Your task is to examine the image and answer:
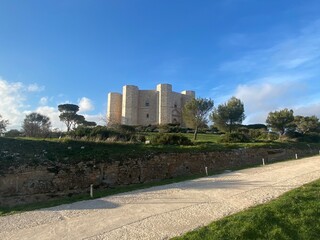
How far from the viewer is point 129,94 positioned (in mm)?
70312

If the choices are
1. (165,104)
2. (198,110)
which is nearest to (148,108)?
(165,104)

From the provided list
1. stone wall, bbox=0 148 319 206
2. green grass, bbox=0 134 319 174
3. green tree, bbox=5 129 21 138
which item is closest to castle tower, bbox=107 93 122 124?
green tree, bbox=5 129 21 138

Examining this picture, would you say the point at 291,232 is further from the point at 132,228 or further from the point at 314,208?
the point at 132,228

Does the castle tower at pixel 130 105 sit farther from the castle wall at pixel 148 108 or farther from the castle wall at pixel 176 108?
the castle wall at pixel 176 108

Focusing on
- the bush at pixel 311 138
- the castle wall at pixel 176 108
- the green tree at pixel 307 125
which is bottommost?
the bush at pixel 311 138

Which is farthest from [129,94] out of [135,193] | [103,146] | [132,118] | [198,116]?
[135,193]

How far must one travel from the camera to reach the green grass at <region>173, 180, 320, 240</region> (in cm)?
607

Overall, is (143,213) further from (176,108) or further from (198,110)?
(176,108)

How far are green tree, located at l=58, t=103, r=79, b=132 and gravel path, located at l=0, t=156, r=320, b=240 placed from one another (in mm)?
51140

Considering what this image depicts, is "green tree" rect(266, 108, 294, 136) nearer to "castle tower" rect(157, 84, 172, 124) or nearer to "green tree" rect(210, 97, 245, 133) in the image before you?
"green tree" rect(210, 97, 245, 133)

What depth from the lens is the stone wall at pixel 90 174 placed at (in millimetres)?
12008

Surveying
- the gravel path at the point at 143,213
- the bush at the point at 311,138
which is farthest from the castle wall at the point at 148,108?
the gravel path at the point at 143,213

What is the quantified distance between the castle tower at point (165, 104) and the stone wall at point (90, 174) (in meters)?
49.2

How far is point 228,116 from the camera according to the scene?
42719mm
